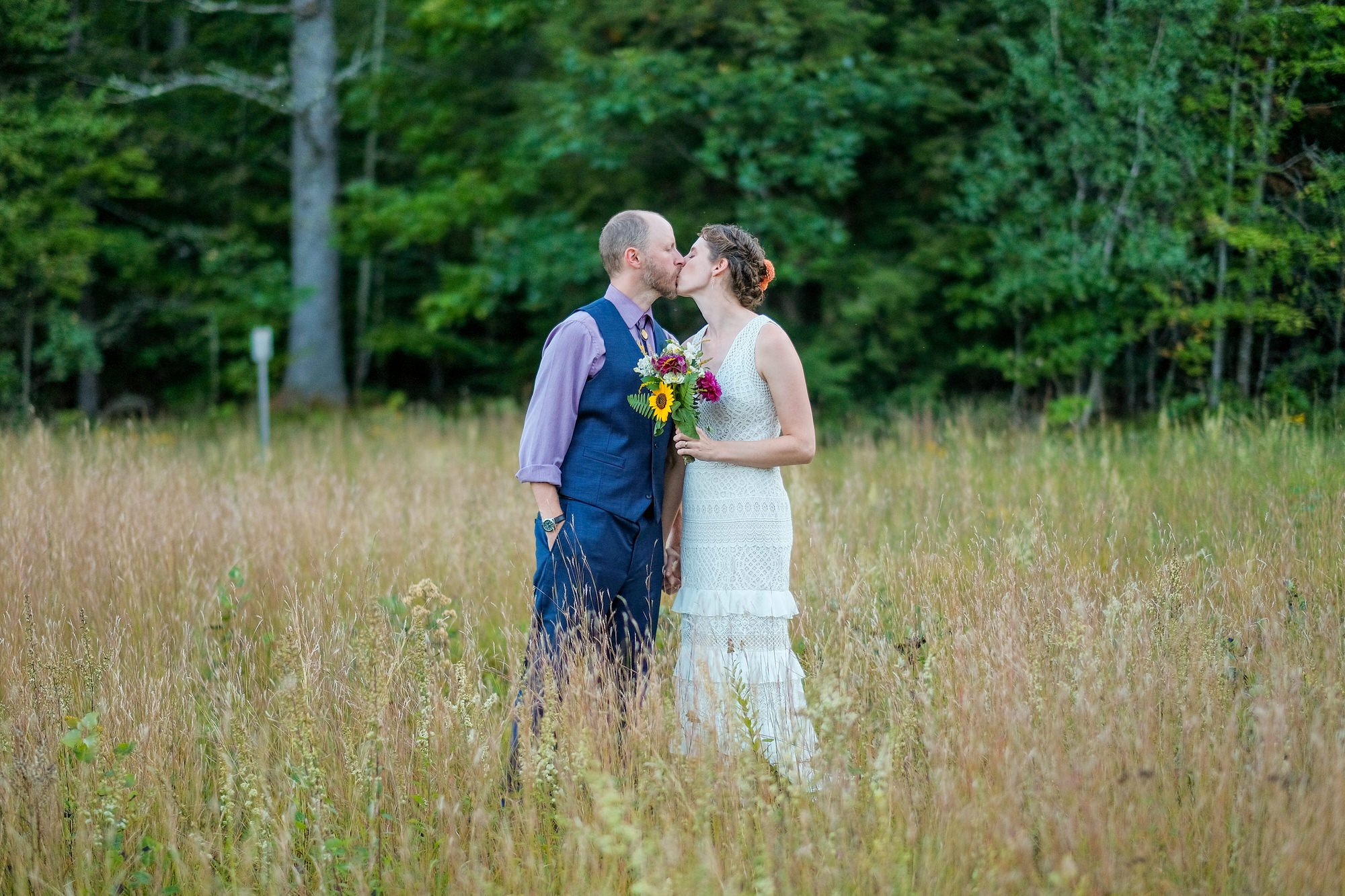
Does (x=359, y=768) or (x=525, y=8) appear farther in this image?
(x=525, y=8)

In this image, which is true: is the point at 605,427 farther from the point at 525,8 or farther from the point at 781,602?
the point at 525,8

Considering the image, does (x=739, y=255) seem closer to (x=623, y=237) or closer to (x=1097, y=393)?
(x=623, y=237)

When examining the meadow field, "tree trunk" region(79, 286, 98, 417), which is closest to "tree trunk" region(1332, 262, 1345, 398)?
the meadow field

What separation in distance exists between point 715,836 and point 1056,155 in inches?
402

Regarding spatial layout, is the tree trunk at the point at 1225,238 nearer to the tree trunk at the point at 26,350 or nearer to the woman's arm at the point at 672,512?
the woman's arm at the point at 672,512

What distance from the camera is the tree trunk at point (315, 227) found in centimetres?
1488

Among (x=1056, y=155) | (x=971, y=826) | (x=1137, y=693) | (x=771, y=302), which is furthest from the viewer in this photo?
(x=771, y=302)

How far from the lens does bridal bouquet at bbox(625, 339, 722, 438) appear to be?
340 centimetres

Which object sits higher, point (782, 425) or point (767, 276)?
point (767, 276)

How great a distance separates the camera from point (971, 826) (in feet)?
9.04

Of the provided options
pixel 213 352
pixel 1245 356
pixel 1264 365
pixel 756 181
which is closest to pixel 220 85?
pixel 213 352

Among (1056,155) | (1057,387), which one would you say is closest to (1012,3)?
(1056,155)

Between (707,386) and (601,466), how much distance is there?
0.43m

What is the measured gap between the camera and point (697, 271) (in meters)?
3.65
